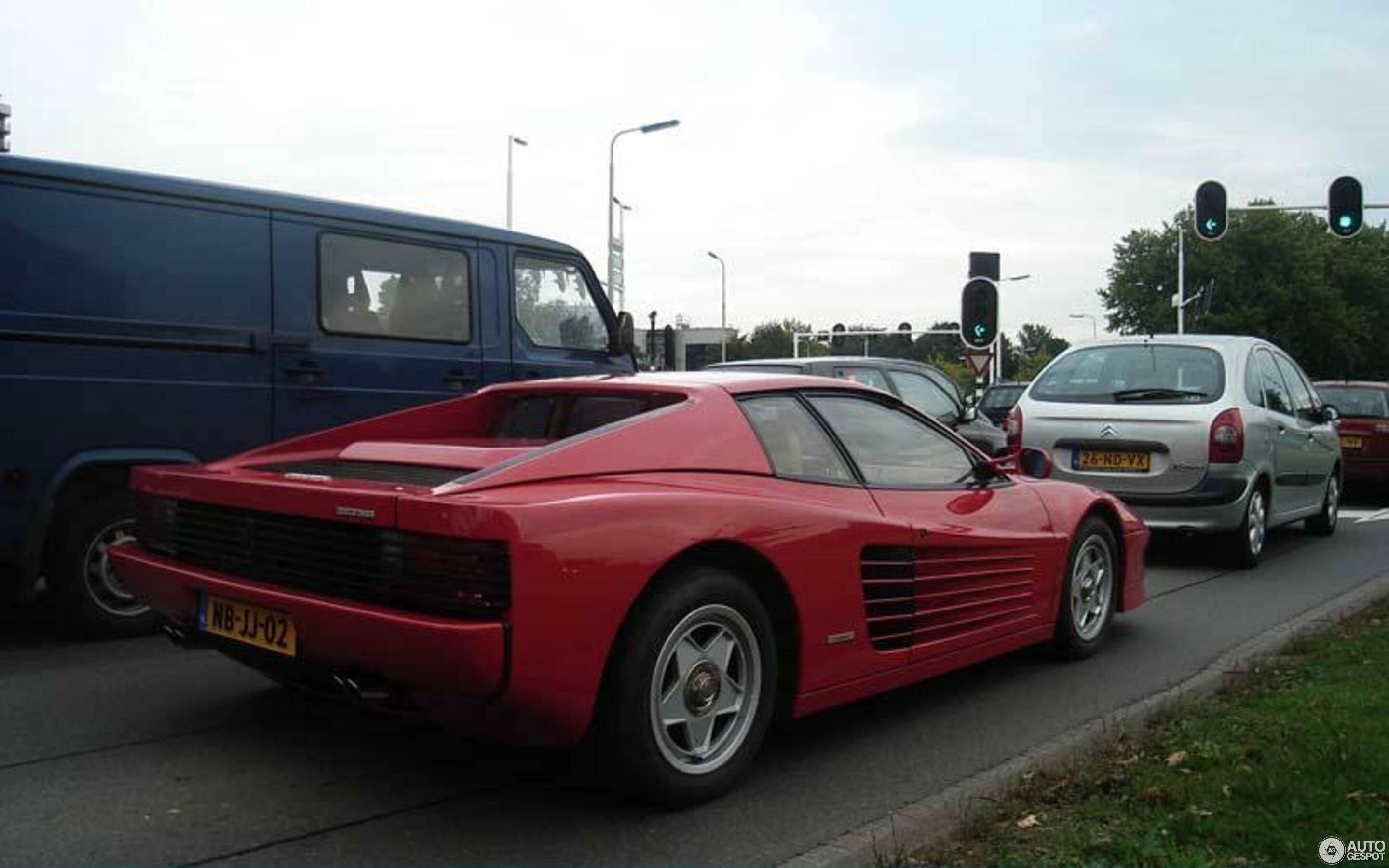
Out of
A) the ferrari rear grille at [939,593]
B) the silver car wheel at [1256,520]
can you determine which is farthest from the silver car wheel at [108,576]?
the silver car wheel at [1256,520]

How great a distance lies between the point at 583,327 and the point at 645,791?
5404 mm

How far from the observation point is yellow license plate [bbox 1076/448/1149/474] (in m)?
8.85

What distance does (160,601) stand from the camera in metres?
4.28

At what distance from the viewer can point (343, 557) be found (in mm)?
3586

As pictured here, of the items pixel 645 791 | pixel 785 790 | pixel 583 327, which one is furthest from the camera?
pixel 583 327

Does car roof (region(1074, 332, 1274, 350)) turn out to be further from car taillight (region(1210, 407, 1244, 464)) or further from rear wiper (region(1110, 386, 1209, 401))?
car taillight (region(1210, 407, 1244, 464))

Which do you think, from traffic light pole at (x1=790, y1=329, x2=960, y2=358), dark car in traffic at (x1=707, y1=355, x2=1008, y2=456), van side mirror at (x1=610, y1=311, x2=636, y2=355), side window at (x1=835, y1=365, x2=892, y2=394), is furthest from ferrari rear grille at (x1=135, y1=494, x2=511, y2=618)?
traffic light pole at (x1=790, y1=329, x2=960, y2=358)

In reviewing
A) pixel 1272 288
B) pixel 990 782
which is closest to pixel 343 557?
pixel 990 782

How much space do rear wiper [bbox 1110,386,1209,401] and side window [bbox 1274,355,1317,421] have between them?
5.29ft

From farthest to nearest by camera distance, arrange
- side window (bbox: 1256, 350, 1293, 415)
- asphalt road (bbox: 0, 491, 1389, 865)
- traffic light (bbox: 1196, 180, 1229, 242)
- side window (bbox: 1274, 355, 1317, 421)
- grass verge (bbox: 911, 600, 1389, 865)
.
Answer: traffic light (bbox: 1196, 180, 1229, 242) → side window (bbox: 1274, 355, 1317, 421) → side window (bbox: 1256, 350, 1293, 415) → asphalt road (bbox: 0, 491, 1389, 865) → grass verge (bbox: 911, 600, 1389, 865)

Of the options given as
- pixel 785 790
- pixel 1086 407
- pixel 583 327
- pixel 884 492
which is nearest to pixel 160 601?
pixel 785 790

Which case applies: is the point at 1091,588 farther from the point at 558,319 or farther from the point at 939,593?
the point at 558,319

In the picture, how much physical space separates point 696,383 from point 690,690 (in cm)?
120

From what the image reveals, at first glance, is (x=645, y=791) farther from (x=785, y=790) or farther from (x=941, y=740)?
(x=941, y=740)
